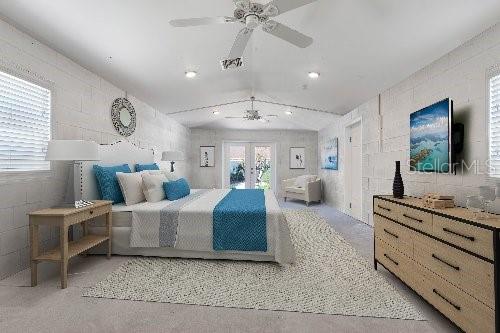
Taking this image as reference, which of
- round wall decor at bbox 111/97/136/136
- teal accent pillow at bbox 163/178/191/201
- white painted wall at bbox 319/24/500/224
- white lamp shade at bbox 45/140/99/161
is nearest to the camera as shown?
white painted wall at bbox 319/24/500/224

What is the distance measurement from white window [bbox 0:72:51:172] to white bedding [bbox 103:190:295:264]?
3.29 ft

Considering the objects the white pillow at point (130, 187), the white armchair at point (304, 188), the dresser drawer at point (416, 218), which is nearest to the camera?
the dresser drawer at point (416, 218)

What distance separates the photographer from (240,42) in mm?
2398

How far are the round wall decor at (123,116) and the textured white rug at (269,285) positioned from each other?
7.80 feet

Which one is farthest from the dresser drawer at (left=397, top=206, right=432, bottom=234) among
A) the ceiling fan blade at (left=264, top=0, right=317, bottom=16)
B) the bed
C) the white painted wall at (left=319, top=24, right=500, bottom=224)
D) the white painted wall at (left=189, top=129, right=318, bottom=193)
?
the white painted wall at (left=189, top=129, right=318, bottom=193)

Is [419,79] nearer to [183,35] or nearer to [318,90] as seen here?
[318,90]

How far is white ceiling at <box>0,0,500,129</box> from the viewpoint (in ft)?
7.52

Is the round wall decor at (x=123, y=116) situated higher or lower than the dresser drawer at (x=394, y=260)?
higher

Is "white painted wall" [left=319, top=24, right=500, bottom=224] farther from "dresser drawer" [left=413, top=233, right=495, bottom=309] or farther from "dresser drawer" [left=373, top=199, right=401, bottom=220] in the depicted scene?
"dresser drawer" [left=413, top=233, right=495, bottom=309]

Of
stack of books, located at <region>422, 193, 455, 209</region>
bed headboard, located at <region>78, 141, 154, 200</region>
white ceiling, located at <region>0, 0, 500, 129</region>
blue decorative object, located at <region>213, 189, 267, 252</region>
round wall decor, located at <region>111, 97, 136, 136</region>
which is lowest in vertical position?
blue decorative object, located at <region>213, 189, 267, 252</region>

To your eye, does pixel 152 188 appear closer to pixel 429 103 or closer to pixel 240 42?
pixel 240 42

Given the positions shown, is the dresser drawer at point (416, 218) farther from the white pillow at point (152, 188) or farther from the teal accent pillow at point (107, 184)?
the teal accent pillow at point (107, 184)

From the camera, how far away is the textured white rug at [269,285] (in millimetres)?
2066

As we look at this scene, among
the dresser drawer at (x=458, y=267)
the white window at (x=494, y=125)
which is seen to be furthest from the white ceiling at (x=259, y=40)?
the dresser drawer at (x=458, y=267)
